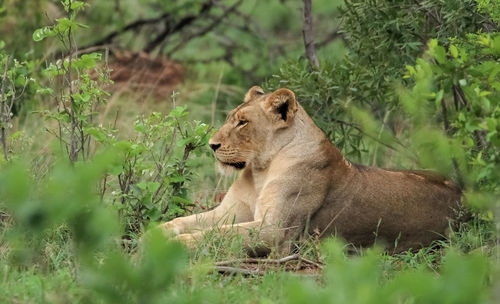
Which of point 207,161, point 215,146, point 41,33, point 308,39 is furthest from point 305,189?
point 207,161

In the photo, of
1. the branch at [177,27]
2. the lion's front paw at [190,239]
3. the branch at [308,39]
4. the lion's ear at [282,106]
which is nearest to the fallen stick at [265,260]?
the lion's front paw at [190,239]

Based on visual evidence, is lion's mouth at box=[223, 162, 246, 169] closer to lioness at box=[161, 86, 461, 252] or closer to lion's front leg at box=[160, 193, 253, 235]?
lioness at box=[161, 86, 461, 252]

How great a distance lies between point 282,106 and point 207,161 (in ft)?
9.03

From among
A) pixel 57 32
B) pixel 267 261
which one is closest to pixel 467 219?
pixel 267 261

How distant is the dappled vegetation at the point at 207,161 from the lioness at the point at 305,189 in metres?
0.17

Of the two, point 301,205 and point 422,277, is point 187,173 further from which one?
point 422,277

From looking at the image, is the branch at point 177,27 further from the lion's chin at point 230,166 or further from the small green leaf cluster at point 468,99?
the small green leaf cluster at point 468,99

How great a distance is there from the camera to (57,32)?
532 cm

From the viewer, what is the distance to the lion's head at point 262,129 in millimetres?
5484

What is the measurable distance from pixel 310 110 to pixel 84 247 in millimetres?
4427

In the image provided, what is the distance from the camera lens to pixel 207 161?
8195mm

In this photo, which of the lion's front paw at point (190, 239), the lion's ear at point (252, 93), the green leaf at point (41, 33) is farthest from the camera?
the lion's ear at point (252, 93)

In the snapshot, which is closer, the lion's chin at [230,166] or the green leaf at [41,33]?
the green leaf at [41,33]

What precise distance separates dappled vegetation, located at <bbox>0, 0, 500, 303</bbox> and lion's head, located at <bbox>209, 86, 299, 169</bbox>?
0.80 ft
